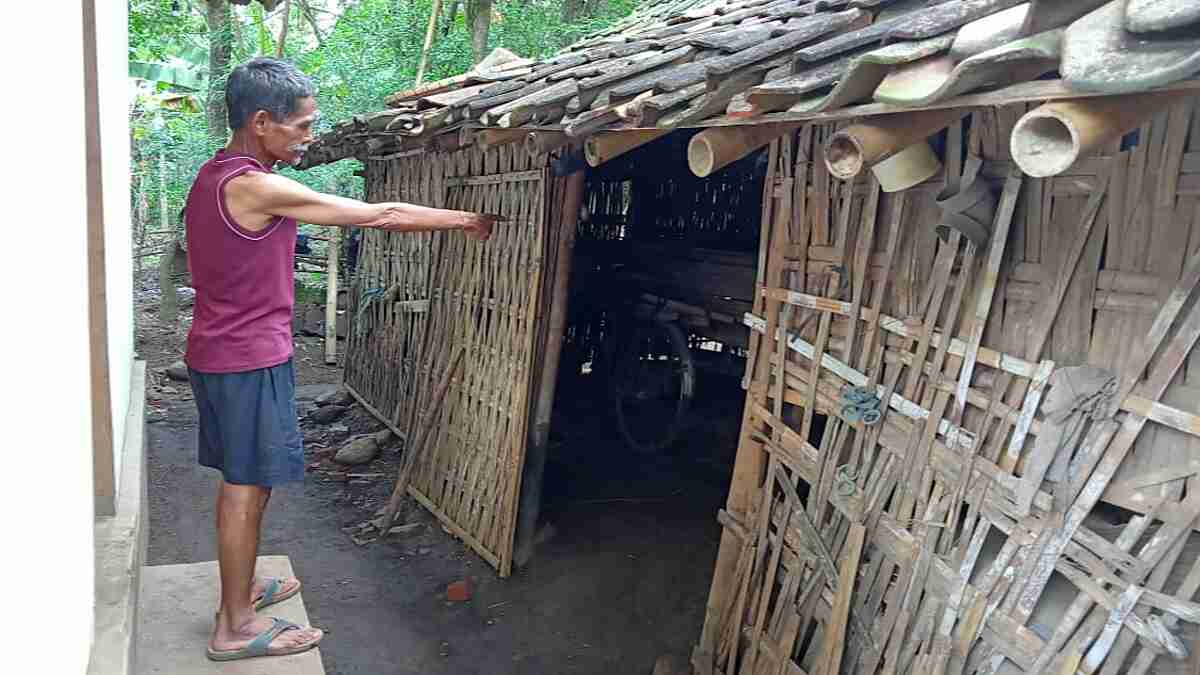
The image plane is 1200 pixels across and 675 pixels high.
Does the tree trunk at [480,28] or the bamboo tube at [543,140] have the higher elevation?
the tree trunk at [480,28]

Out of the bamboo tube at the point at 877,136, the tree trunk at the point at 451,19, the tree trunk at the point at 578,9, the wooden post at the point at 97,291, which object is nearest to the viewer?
the bamboo tube at the point at 877,136

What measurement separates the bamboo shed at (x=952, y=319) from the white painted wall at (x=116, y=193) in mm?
1666

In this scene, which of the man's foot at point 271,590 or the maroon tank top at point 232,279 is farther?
the man's foot at point 271,590

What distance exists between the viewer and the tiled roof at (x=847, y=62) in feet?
5.72

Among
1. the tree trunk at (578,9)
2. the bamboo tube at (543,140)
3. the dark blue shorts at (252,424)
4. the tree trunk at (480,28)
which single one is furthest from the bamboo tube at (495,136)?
the tree trunk at (578,9)

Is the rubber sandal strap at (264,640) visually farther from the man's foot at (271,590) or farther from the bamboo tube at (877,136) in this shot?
the bamboo tube at (877,136)

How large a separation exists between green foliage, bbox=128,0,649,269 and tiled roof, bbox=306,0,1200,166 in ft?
25.6

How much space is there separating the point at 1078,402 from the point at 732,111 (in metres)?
1.32

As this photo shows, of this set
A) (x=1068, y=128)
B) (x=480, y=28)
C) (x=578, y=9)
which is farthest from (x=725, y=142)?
(x=578, y=9)

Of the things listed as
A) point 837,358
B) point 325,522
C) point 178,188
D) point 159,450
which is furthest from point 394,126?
point 178,188

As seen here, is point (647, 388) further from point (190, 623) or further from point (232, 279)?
point (232, 279)

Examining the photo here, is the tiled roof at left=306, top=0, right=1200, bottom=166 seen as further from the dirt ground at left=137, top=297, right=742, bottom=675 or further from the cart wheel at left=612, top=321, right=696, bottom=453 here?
the cart wheel at left=612, top=321, right=696, bottom=453

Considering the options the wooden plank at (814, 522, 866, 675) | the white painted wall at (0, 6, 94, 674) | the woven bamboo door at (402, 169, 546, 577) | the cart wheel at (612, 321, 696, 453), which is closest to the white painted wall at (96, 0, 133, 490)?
the white painted wall at (0, 6, 94, 674)

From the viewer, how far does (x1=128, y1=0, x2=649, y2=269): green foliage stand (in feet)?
44.3
